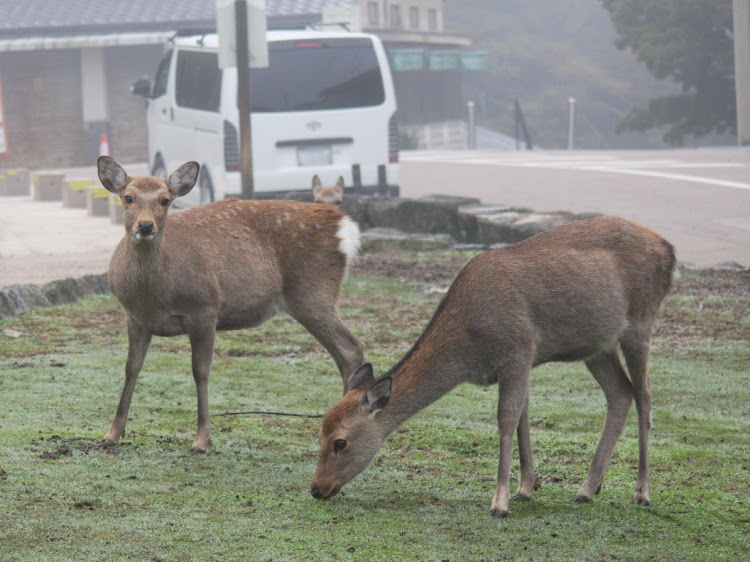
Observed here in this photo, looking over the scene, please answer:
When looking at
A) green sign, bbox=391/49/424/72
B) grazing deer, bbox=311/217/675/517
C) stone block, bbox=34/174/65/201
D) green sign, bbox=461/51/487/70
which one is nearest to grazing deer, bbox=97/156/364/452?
grazing deer, bbox=311/217/675/517

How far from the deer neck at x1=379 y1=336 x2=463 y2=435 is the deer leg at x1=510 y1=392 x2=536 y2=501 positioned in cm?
42

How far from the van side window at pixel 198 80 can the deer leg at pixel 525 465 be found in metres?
10.6

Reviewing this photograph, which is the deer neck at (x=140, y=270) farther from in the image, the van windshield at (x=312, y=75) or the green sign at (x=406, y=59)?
the green sign at (x=406, y=59)

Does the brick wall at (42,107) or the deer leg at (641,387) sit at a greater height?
the brick wall at (42,107)

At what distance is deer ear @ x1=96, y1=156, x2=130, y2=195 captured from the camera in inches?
234

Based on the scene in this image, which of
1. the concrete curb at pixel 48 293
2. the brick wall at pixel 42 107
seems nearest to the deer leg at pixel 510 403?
the concrete curb at pixel 48 293

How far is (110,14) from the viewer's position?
36625 millimetres

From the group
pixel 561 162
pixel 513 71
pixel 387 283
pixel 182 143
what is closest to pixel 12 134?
pixel 561 162

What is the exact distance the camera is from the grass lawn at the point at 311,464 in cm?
460

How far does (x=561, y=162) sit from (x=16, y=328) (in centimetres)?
1978

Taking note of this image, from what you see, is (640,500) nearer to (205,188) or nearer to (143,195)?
(143,195)

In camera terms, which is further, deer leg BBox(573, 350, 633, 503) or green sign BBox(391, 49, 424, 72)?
green sign BBox(391, 49, 424, 72)

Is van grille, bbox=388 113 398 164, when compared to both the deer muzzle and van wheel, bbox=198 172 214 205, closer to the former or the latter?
van wheel, bbox=198 172 214 205

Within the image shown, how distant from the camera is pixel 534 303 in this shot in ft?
17.4
